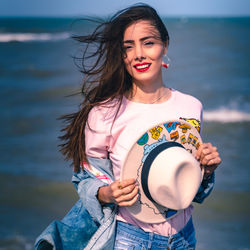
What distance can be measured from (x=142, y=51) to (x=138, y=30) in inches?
4.4

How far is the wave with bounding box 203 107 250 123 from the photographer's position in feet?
28.5

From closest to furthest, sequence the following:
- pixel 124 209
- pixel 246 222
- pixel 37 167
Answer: pixel 124 209 → pixel 246 222 → pixel 37 167

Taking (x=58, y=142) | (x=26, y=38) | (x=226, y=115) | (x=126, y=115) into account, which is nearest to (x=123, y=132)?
(x=126, y=115)

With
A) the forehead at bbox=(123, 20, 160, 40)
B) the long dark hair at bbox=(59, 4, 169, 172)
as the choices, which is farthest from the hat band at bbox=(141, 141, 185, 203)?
the forehead at bbox=(123, 20, 160, 40)

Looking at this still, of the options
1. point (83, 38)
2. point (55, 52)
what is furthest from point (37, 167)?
point (55, 52)

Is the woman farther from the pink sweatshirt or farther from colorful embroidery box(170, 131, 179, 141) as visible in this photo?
colorful embroidery box(170, 131, 179, 141)

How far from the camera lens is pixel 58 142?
715cm

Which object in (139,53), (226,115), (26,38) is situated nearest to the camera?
(139,53)

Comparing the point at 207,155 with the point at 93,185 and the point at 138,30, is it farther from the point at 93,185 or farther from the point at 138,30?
the point at 138,30

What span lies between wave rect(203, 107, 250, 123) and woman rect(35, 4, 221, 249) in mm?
6310

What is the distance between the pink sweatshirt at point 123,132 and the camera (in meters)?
2.26

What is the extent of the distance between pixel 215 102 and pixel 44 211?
6.30m

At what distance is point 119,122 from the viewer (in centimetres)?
228

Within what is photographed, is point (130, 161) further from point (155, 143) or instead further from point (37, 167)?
point (37, 167)
